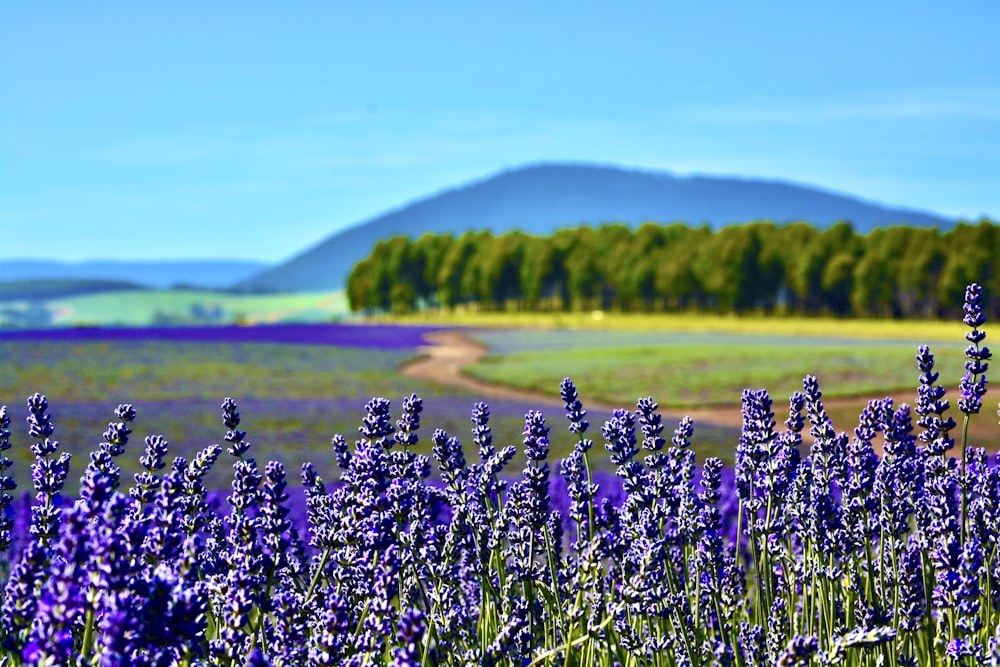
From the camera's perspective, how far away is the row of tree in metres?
67.1

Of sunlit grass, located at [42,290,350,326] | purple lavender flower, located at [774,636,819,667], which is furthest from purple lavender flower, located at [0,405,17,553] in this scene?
sunlit grass, located at [42,290,350,326]

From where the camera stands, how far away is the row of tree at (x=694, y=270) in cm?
6712

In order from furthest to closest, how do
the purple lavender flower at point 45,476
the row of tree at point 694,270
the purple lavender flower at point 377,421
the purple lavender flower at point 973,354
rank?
the row of tree at point 694,270
the purple lavender flower at point 973,354
the purple lavender flower at point 377,421
the purple lavender flower at point 45,476

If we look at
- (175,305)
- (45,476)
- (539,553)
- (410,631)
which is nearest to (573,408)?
(539,553)

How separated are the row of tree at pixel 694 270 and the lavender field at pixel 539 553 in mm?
61599

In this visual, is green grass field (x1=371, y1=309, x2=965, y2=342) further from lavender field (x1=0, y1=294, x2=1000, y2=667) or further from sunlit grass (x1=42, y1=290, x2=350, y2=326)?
sunlit grass (x1=42, y1=290, x2=350, y2=326)

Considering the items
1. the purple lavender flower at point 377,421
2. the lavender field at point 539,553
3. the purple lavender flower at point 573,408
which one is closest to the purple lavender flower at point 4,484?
the lavender field at point 539,553

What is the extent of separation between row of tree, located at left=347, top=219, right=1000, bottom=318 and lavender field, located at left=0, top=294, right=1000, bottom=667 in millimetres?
61599

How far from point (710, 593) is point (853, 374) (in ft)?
71.6

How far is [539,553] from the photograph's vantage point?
402 cm

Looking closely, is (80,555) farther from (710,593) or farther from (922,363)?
(922,363)

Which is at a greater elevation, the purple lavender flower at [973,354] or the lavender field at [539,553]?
the purple lavender flower at [973,354]

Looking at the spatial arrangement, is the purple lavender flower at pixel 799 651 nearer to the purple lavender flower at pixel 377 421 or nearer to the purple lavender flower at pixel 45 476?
the purple lavender flower at pixel 377 421

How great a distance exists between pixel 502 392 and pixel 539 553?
64.3 feet
